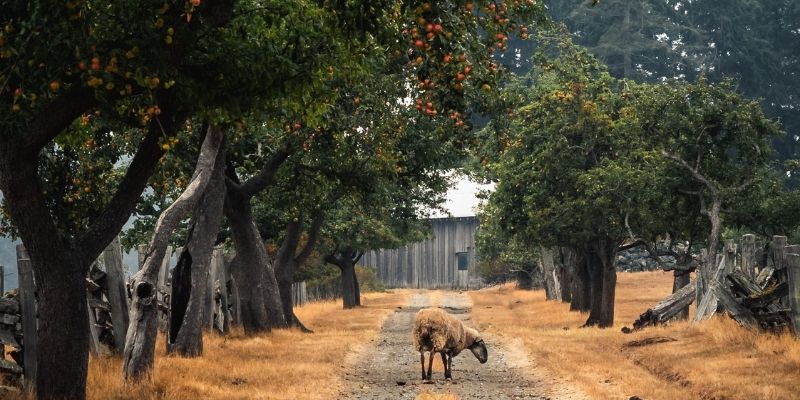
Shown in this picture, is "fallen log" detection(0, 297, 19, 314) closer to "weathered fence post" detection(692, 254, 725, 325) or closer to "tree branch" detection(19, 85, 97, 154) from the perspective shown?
"tree branch" detection(19, 85, 97, 154)

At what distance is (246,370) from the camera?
20188 mm

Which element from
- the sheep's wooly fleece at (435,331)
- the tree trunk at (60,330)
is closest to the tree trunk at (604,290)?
the sheep's wooly fleece at (435,331)

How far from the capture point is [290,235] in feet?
125

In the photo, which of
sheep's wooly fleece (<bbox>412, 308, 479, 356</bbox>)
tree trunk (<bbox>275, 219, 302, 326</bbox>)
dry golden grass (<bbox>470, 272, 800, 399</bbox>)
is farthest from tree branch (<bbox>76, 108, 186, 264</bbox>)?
tree trunk (<bbox>275, 219, 302, 326</bbox>)

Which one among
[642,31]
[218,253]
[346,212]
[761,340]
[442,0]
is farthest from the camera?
[642,31]

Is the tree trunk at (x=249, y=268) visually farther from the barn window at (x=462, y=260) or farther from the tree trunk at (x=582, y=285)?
the barn window at (x=462, y=260)

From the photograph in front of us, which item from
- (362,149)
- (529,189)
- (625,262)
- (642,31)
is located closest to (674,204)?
(529,189)

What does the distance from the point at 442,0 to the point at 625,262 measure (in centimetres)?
6356

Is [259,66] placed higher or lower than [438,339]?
higher

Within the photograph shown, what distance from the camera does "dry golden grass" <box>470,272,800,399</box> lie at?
17312 millimetres

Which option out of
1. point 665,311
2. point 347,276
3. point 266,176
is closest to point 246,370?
point 266,176

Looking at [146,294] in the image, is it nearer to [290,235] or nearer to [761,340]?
[761,340]

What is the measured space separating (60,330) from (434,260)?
67.4 metres

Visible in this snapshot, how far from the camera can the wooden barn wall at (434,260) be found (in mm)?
80500
